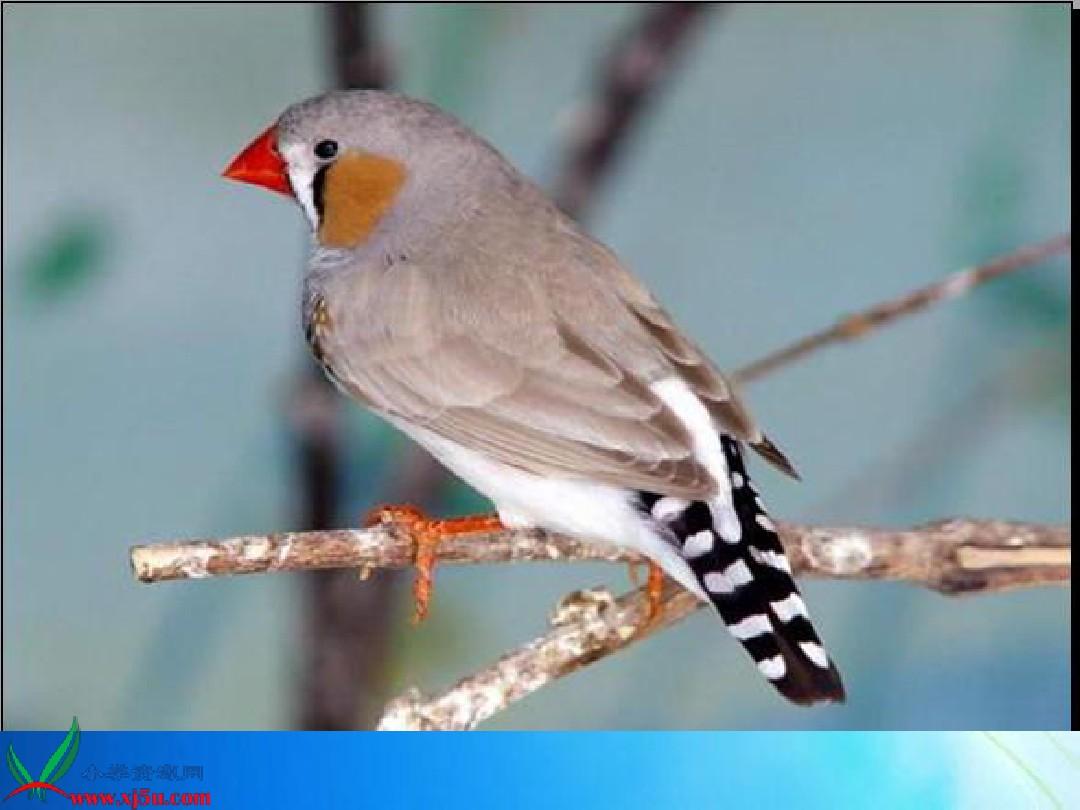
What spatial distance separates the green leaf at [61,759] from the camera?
89.0 inches

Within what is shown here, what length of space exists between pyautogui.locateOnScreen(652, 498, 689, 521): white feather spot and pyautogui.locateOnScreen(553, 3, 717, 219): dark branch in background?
636 mm

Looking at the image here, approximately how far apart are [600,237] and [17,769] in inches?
38.5

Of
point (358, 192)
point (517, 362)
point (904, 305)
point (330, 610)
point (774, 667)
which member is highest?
point (358, 192)

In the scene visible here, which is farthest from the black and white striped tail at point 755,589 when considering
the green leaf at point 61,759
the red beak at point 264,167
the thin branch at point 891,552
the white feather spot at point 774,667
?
the green leaf at point 61,759

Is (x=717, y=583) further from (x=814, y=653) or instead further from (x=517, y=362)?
(x=517, y=362)

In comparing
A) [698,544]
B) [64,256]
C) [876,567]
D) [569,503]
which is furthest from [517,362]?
[64,256]

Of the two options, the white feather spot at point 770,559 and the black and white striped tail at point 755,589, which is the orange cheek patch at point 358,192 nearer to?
the black and white striped tail at point 755,589

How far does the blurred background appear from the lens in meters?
2.46

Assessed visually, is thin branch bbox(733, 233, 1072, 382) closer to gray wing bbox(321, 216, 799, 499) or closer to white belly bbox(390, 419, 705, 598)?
gray wing bbox(321, 216, 799, 499)

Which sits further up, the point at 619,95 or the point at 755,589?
the point at 619,95

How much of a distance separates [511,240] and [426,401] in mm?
224

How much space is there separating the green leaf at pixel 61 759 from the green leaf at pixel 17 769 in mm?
17

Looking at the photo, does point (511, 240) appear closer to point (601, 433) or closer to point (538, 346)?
point (538, 346)

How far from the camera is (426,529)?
2.19 m
